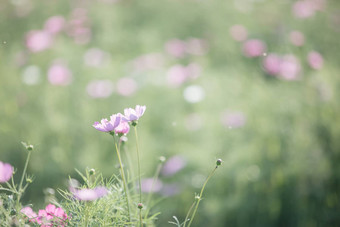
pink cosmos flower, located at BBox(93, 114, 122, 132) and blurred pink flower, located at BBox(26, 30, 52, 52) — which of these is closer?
pink cosmos flower, located at BBox(93, 114, 122, 132)

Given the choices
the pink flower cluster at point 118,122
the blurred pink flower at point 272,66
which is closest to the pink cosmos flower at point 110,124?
the pink flower cluster at point 118,122

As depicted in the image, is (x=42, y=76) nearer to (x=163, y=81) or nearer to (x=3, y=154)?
(x=3, y=154)

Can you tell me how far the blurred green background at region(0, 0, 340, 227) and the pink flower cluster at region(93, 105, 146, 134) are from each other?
0.57m

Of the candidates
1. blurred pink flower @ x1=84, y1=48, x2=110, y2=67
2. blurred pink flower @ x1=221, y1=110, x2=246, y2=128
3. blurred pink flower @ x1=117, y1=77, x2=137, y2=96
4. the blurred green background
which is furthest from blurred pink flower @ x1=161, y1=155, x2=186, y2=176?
blurred pink flower @ x1=84, y1=48, x2=110, y2=67

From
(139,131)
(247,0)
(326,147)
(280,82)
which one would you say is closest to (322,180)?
(326,147)

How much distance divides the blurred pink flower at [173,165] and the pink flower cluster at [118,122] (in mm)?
907

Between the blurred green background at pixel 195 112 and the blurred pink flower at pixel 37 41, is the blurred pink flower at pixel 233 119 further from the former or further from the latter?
the blurred pink flower at pixel 37 41

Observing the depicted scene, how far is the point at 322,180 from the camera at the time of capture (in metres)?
1.29

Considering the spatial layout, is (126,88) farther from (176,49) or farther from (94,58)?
(176,49)

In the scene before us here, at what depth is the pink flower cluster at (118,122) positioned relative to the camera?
1.48ft

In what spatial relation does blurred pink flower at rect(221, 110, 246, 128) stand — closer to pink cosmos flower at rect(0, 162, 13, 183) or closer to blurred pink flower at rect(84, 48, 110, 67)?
blurred pink flower at rect(84, 48, 110, 67)

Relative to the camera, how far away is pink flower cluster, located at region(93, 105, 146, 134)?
1.48 feet

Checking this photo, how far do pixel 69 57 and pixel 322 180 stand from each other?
62.9 inches

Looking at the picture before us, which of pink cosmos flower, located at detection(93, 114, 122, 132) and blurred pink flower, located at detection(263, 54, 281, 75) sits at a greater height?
pink cosmos flower, located at detection(93, 114, 122, 132)
